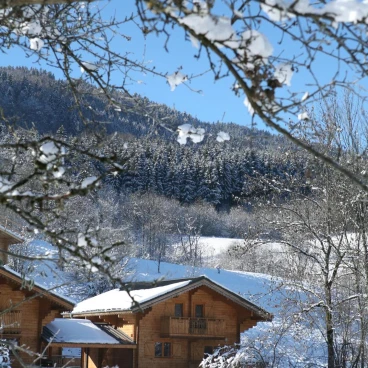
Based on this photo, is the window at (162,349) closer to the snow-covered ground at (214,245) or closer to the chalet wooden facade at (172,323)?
the chalet wooden facade at (172,323)

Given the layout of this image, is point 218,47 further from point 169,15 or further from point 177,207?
point 177,207

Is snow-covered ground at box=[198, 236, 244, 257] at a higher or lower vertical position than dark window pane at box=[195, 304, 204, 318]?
higher

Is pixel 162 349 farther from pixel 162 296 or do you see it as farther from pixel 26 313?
pixel 26 313

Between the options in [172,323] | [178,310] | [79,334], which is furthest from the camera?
[178,310]

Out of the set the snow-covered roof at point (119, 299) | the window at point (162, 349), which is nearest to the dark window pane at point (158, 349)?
the window at point (162, 349)

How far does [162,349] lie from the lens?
25047 millimetres

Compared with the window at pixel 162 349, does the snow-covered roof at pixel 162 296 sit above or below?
above

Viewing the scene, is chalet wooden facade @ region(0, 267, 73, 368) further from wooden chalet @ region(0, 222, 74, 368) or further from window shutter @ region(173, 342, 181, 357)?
window shutter @ region(173, 342, 181, 357)

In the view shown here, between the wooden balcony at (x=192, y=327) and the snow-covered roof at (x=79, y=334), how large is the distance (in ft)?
5.15

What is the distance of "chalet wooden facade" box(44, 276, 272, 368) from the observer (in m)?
24.1

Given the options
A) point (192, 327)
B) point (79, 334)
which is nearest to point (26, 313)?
point (79, 334)

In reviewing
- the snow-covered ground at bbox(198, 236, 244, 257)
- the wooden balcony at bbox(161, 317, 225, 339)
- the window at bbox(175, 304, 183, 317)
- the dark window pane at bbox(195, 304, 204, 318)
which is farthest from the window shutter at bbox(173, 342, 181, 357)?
the snow-covered ground at bbox(198, 236, 244, 257)

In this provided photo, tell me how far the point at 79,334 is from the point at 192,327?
4585mm

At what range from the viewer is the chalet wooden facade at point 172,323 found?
79.2ft
